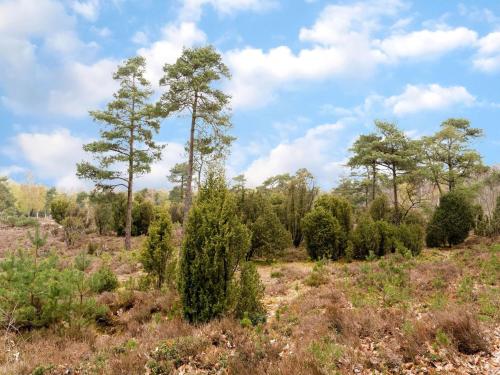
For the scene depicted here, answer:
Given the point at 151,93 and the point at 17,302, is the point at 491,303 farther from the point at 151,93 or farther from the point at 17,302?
the point at 151,93

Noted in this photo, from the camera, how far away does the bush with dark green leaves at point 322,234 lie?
57.7ft

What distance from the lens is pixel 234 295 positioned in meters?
7.34

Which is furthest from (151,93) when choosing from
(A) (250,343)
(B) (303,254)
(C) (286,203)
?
(A) (250,343)

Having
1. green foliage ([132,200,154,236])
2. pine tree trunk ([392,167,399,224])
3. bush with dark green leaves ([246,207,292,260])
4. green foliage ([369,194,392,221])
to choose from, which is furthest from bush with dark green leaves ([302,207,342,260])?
green foliage ([132,200,154,236])

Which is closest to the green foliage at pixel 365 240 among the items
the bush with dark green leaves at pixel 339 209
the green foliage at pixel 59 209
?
the bush with dark green leaves at pixel 339 209

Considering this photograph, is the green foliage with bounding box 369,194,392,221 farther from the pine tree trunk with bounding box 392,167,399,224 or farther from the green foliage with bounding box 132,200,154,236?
the green foliage with bounding box 132,200,154,236

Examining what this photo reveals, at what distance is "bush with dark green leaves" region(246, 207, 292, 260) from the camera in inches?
669

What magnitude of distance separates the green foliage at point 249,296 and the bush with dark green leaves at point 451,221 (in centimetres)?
1870

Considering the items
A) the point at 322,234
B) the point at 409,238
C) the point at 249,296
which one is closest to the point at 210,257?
the point at 249,296

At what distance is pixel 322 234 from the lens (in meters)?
17.6

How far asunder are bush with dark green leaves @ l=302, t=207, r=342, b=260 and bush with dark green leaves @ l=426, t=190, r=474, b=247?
27.9ft

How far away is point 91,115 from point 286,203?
44.9ft

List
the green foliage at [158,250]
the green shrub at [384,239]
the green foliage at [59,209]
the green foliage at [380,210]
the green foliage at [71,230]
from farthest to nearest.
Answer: the green foliage at [59,209] < the green foliage at [71,230] < the green foliage at [380,210] < the green shrub at [384,239] < the green foliage at [158,250]

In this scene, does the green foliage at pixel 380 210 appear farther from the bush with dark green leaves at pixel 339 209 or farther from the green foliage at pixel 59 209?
the green foliage at pixel 59 209
